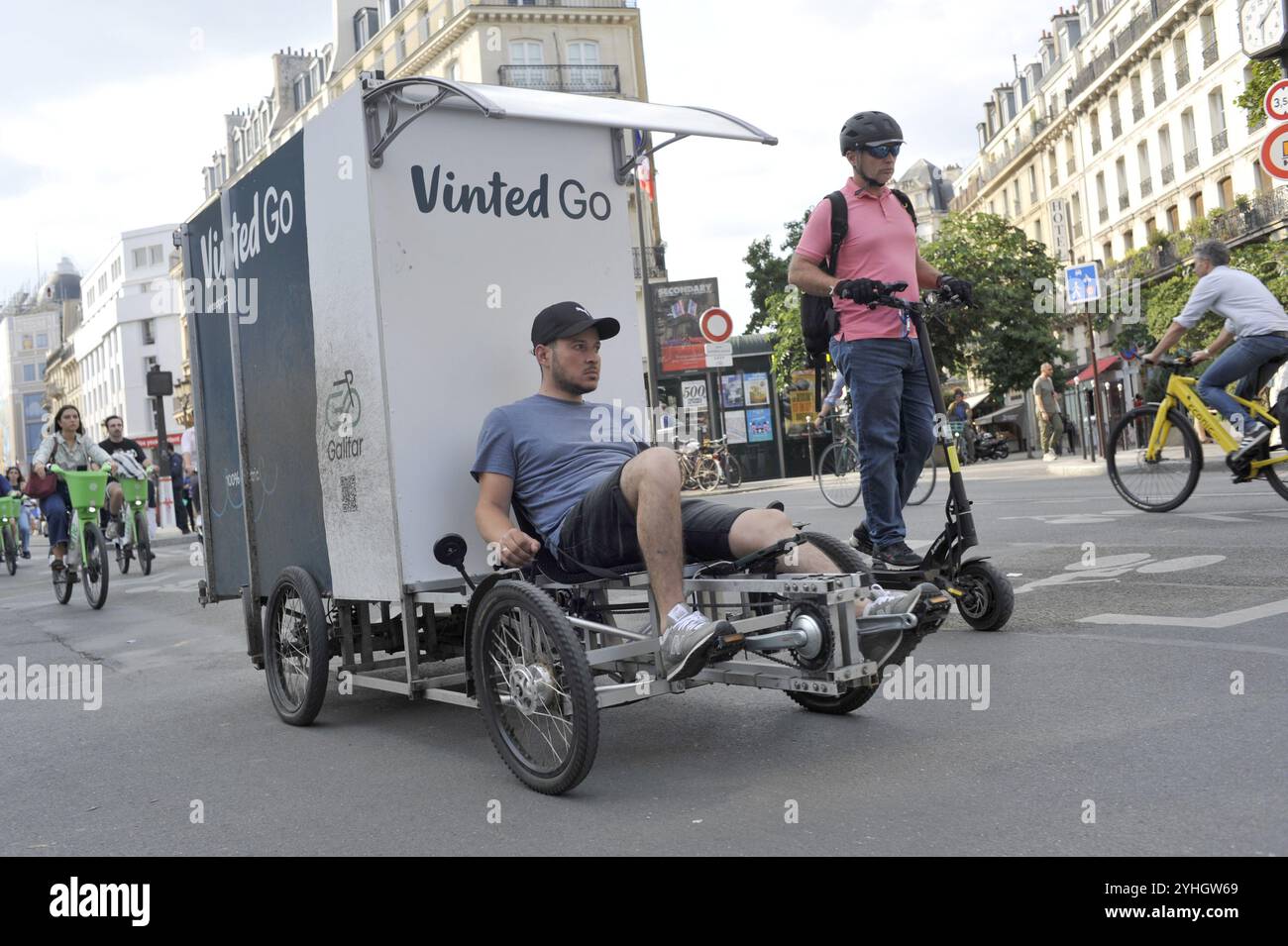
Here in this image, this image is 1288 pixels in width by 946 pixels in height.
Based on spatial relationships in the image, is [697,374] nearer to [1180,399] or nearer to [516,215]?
[1180,399]

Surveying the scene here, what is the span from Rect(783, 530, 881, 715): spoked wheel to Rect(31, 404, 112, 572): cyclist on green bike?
9.43m

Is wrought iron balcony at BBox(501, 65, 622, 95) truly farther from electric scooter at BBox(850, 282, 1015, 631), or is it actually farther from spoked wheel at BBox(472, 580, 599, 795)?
spoked wheel at BBox(472, 580, 599, 795)

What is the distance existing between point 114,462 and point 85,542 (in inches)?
65.4

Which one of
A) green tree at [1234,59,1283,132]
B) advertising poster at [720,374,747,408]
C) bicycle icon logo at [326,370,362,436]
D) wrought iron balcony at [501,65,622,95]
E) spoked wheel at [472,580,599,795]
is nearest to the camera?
spoked wheel at [472,580,599,795]

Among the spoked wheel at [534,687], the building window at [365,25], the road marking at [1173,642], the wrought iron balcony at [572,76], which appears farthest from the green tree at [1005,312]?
the spoked wheel at [534,687]

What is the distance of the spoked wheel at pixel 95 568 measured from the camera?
36.9 feet

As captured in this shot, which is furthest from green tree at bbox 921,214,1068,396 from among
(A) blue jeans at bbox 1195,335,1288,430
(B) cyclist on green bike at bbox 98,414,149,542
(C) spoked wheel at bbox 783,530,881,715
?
(C) spoked wheel at bbox 783,530,881,715

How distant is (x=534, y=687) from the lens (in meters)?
3.87

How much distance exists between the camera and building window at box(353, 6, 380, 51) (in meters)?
58.1

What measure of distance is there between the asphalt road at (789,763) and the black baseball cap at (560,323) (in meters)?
1.43

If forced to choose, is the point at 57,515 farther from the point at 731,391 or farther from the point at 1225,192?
the point at 1225,192
